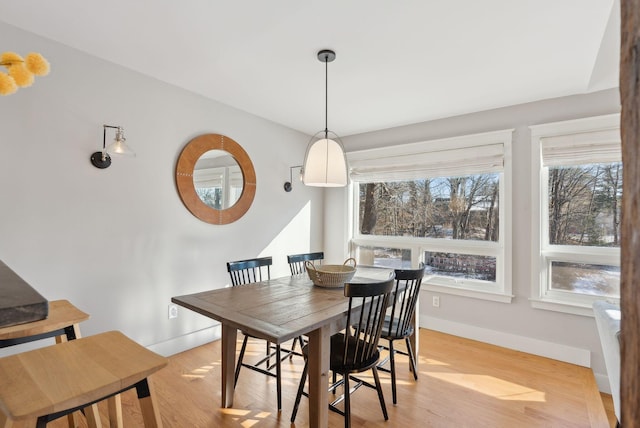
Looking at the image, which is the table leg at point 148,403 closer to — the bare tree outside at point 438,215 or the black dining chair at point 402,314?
the black dining chair at point 402,314

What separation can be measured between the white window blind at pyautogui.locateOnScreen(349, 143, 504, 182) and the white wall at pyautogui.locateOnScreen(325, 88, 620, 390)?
180 millimetres

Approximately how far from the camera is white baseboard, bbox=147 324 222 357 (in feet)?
9.05

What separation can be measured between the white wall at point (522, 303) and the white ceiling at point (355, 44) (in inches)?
6.0

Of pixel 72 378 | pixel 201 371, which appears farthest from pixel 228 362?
Answer: pixel 72 378

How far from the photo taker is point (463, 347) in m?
3.13

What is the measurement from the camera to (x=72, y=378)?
953mm

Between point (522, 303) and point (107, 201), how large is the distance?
12.0 feet

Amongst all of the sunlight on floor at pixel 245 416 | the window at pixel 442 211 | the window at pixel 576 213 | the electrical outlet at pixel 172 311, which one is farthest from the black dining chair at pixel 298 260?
the window at pixel 576 213

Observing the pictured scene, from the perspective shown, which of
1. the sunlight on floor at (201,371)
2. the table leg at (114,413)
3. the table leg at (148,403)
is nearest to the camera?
the table leg at (148,403)

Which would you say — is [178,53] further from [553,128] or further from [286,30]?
[553,128]

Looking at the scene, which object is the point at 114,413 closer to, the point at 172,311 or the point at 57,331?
the point at 57,331

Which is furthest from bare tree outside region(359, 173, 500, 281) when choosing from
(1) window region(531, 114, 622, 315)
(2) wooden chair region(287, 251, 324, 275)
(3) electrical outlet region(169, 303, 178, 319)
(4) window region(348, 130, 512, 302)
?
(3) electrical outlet region(169, 303, 178, 319)

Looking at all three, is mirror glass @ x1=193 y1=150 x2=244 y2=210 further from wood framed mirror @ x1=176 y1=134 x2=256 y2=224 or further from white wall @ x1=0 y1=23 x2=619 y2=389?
white wall @ x1=0 y1=23 x2=619 y2=389

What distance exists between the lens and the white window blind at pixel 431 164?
3285 mm
